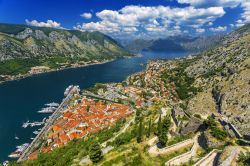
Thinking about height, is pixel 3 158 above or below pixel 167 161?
below

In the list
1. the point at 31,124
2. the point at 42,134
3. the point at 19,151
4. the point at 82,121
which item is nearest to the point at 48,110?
the point at 31,124

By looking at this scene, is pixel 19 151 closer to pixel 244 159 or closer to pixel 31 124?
pixel 31 124

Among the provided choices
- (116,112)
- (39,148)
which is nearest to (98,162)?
(39,148)

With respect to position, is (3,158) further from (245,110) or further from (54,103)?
(245,110)

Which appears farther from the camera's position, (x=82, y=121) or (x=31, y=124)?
(x=31, y=124)

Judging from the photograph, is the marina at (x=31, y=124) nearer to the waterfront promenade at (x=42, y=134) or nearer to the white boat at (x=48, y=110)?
the waterfront promenade at (x=42, y=134)

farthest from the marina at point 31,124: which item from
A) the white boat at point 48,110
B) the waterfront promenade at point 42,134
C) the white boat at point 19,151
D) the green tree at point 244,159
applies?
the green tree at point 244,159

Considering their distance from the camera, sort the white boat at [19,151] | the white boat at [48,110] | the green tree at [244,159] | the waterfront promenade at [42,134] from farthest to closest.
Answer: the white boat at [48,110] < the white boat at [19,151] < the waterfront promenade at [42,134] < the green tree at [244,159]

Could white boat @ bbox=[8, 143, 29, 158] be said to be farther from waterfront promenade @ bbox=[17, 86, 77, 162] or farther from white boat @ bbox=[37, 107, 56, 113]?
white boat @ bbox=[37, 107, 56, 113]

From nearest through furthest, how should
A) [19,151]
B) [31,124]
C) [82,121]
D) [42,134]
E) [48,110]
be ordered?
[19,151], [82,121], [42,134], [31,124], [48,110]
